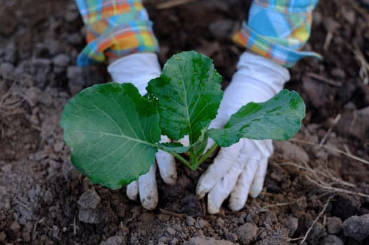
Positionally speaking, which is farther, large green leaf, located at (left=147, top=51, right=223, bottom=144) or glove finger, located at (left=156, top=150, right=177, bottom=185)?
glove finger, located at (left=156, top=150, right=177, bottom=185)

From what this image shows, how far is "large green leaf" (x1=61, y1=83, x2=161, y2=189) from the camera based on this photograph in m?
1.30

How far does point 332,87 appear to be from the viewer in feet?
6.96

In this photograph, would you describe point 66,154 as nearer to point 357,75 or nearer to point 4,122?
point 4,122

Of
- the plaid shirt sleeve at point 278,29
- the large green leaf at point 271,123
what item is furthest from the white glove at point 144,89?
Result: the plaid shirt sleeve at point 278,29

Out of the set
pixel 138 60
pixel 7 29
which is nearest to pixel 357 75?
pixel 138 60

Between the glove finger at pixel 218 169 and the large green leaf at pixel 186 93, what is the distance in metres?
0.16

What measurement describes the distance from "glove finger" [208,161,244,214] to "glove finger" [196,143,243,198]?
15 millimetres

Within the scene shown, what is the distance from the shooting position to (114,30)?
6.13ft

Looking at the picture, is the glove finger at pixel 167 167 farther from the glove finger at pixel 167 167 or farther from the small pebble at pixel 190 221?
the small pebble at pixel 190 221

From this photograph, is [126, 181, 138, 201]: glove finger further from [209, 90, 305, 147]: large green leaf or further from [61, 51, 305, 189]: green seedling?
[209, 90, 305, 147]: large green leaf

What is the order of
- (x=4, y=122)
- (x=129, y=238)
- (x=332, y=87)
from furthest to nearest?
1. (x=332, y=87)
2. (x=4, y=122)
3. (x=129, y=238)

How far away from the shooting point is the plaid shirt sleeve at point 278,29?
73.4 inches

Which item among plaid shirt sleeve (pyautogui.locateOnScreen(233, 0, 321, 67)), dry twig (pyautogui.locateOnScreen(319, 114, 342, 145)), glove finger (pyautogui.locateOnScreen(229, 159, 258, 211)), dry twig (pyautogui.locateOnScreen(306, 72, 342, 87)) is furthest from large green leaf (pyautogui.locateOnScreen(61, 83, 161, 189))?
dry twig (pyautogui.locateOnScreen(306, 72, 342, 87))

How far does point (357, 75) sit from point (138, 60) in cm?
101
